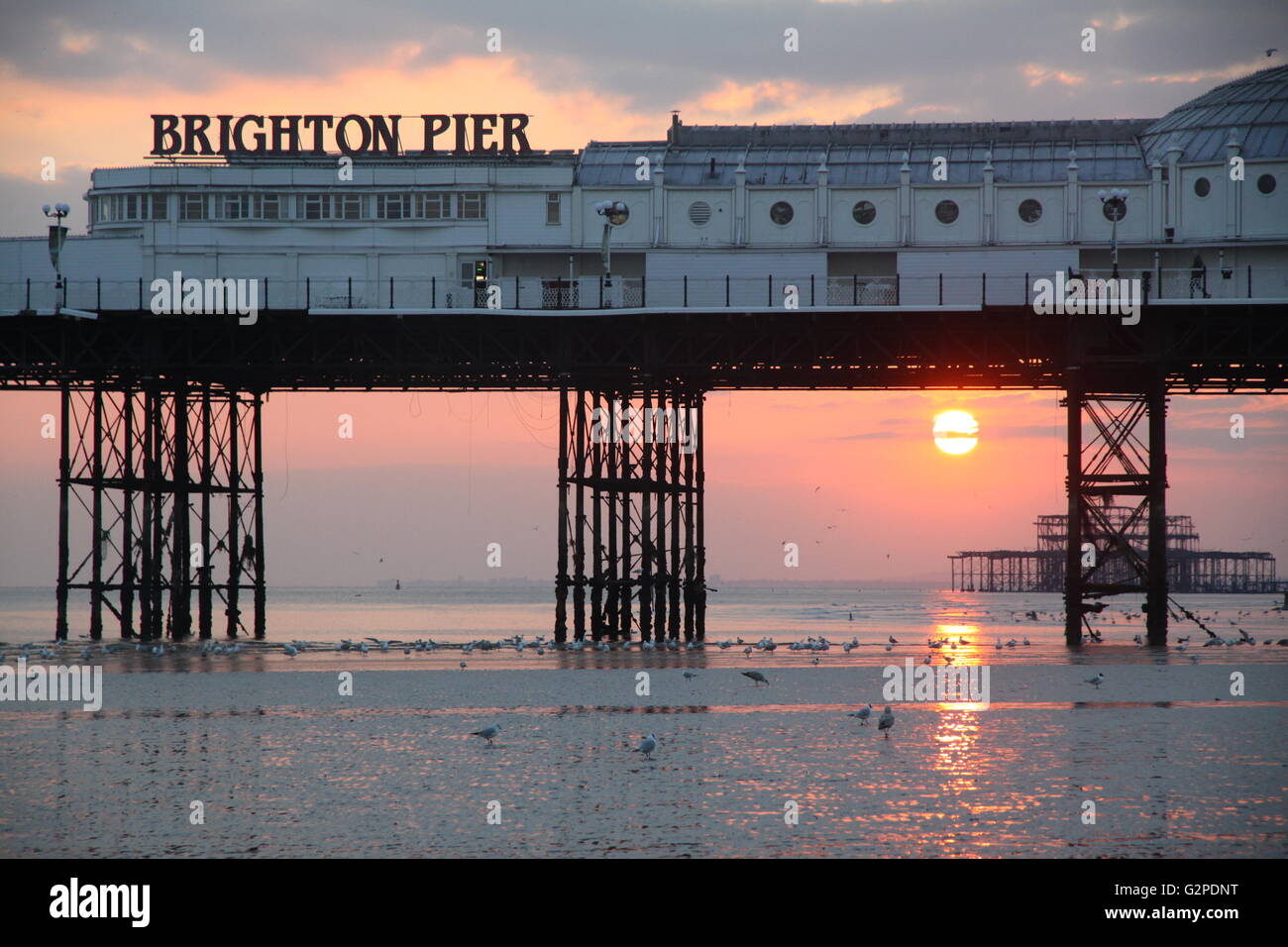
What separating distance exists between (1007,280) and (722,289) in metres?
10.3

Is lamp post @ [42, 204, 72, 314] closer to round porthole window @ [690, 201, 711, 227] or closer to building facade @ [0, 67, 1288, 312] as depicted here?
building facade @ [0, 67, 1288, 312]

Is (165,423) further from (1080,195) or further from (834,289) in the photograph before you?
(1080,195)

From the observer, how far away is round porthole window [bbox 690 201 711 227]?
62250mm

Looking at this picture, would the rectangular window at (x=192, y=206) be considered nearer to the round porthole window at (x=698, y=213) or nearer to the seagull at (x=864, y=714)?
the round porthole window at (x=698, y=213)

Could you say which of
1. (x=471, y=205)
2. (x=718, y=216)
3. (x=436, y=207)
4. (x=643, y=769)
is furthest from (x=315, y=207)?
(x=643, y=769)

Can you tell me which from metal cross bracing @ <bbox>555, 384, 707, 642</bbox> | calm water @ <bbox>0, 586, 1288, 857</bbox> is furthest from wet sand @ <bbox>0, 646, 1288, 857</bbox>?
metal cross bracing @ <bbox>555, 384, 707, 642</bbox>

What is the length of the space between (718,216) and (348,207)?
48.1ft

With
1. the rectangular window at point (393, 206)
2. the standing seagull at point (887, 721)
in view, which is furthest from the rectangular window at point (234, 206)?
the standing seagull at point (887, 721)

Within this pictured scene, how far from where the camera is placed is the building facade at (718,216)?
A: 195 ft

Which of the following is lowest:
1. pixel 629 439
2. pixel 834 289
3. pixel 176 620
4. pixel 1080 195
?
pixel 176 620

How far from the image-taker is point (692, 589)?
63000 millimetres

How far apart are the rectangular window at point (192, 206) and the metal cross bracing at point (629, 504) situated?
56.0 feet

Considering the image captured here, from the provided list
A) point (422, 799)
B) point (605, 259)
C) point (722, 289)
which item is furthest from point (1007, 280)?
point (422, 799)
